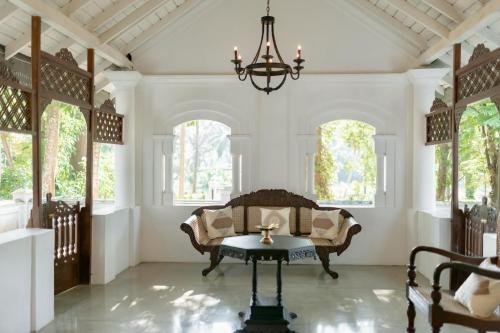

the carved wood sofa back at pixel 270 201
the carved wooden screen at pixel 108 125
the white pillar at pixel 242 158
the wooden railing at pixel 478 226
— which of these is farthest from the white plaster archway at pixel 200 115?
the wooden railing at pixel 478 226

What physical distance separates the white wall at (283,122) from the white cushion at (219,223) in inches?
30.0

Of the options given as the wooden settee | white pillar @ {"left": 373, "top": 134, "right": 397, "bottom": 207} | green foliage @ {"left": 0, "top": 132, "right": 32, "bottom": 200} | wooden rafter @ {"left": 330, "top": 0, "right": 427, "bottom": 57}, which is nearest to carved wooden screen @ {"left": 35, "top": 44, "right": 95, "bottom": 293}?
the wooden settee

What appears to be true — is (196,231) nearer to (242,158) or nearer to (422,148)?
(242,158)

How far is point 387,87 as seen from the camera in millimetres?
7559

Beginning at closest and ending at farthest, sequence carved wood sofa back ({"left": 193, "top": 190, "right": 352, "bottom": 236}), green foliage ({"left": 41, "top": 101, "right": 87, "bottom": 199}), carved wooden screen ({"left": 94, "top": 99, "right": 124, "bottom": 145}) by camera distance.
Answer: carved wooden screen ({"left": 94, "top": 99, "right": 124, "bottom": 145}), carved wood sofa back ({"left": 193, "top": 190, "right": 352, "bottom": 236}), green foliage ({"left": 41, "top": 101, "right": 87, "bottom": 199})

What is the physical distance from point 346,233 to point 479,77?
8.32 feet

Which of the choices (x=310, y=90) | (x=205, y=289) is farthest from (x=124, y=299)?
(x=310, y=90)

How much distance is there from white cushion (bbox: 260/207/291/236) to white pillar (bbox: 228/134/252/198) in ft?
2.14

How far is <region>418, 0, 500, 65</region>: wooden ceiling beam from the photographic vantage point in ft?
16.3

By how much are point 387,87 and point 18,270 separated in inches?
225

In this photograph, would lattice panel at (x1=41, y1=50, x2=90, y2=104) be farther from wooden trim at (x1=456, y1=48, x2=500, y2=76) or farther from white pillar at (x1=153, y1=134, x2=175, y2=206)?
wooden trim at (x1=456, y1=48, x2=500, y2=76)

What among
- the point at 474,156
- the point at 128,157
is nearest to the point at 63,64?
the point at 128,157

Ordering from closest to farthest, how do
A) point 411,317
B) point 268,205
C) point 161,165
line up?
point 411,317, point 268,205, point 161,165

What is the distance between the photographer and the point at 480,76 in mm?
5316
